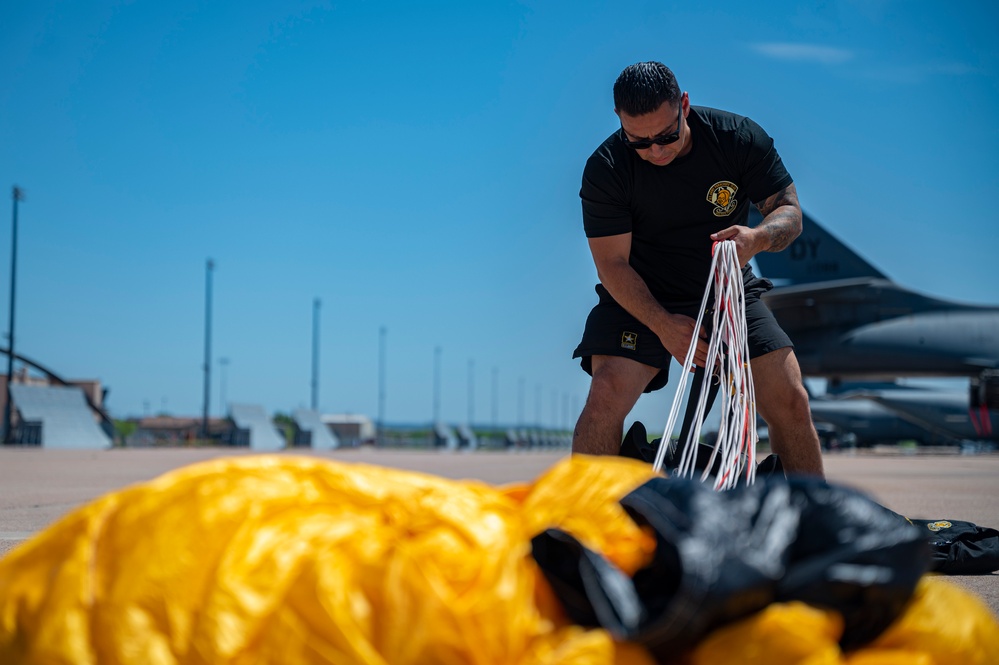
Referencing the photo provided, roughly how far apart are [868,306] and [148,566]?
32.7 m

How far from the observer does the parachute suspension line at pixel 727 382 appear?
3.06m

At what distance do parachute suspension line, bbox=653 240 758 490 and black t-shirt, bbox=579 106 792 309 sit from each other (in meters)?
0.46

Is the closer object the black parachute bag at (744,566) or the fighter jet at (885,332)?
the black parachute bag at (744,566)

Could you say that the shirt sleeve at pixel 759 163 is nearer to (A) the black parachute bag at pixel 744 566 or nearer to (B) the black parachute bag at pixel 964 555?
(B) the black parachute bag at pixel 964 555

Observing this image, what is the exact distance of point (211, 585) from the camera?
152cm

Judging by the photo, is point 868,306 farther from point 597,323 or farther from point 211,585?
point 211,585

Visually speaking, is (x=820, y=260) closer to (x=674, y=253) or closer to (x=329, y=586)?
(x=674, y=253)

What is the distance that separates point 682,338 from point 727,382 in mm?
291

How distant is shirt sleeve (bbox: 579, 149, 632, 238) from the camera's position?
3.85 metres

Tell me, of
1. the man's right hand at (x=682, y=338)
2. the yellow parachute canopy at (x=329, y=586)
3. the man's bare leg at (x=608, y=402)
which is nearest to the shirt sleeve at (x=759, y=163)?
the man's right hand at (x=682, y=338)

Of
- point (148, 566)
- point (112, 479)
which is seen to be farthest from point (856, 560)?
point (112, 479)

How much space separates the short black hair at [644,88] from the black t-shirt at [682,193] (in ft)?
1.45

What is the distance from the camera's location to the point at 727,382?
3371 mm

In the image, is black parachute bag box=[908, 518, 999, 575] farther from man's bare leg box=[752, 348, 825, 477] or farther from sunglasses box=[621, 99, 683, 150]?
sunglasses box=[621, 99, 683, 150]
